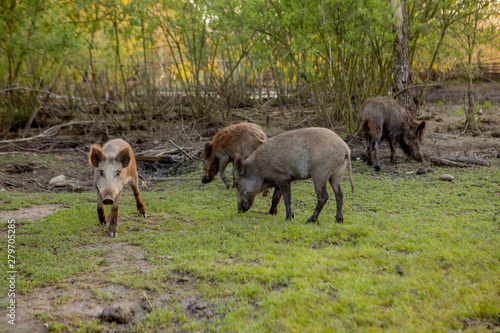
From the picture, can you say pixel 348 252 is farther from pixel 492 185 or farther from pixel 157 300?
pixel 492 185

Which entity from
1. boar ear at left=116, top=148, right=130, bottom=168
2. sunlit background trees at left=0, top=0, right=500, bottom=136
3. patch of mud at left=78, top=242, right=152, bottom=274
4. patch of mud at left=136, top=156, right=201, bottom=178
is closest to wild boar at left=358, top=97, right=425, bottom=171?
sunlit background trees at left=0, top=0, right=500, bottom=136

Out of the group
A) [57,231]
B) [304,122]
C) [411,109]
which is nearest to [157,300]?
[57,231]

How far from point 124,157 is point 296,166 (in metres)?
2.76

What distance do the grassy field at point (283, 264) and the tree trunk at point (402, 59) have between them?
4.49 meters

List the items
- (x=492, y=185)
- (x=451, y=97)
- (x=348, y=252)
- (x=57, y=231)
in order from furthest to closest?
1. (x=451, y=97)
2. (x=492, y=185)
3. (x=57, y=231)
4. (x=348, y=252)

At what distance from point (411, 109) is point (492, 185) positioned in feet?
Result: 13.8

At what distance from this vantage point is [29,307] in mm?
3902

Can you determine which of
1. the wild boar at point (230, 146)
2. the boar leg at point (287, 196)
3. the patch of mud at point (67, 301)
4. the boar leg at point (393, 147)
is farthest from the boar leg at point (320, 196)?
the boar leg at point (393, 147)

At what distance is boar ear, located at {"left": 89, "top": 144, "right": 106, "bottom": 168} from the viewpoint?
6.25 m

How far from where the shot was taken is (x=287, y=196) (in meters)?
6.87

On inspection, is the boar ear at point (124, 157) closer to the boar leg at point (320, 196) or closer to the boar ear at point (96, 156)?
the boar ear at point (96, 156)

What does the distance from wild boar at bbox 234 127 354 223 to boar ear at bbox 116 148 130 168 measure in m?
1.90

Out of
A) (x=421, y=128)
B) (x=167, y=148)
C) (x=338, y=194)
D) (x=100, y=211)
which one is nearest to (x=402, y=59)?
(x=421, y=128)

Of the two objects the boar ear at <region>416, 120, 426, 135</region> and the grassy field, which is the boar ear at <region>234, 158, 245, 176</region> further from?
the boar ear at <region>416, 120, 426, 135</region>
